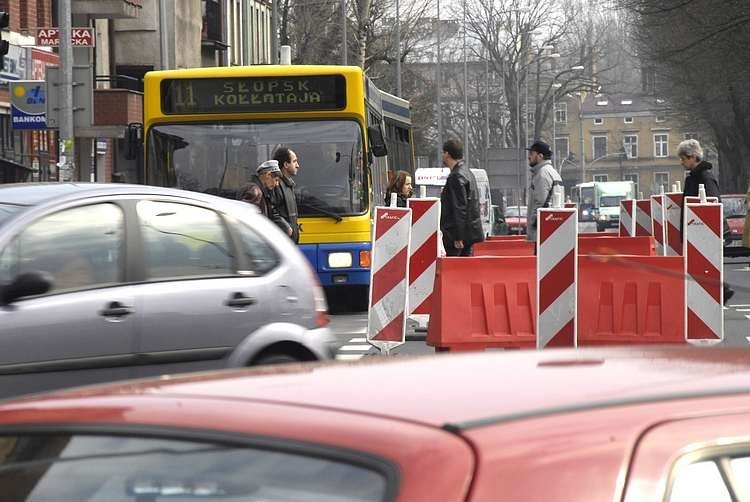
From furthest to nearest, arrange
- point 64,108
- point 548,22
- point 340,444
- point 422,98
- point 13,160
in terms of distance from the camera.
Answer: point 548,22 < point 422,98 < point 13,160 < point 64,108 < point 340,444

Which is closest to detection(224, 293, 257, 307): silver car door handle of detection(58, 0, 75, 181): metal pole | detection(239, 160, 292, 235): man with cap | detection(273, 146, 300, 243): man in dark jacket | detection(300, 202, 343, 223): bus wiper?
detection(239, 160, 292, 235): man with cap

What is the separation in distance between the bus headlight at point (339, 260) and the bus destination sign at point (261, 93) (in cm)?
164

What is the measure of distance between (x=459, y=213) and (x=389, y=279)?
2789mm

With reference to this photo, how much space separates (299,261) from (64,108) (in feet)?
50.2

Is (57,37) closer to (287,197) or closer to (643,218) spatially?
(643,218)

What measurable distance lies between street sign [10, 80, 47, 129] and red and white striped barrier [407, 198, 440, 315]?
10.0 m

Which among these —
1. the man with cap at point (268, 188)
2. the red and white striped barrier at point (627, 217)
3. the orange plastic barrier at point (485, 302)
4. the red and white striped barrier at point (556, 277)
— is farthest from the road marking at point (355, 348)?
the red and white striped barrier at point (627, 217)

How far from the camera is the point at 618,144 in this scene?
564ft

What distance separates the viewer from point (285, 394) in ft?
8.75

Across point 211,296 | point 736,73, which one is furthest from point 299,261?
point 736,73

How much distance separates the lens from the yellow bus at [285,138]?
19.0m

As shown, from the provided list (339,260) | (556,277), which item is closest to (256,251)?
(556,277)

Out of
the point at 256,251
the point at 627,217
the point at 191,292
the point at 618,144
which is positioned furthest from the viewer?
the point at 618,144

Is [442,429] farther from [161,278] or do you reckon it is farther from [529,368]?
[161,278]
